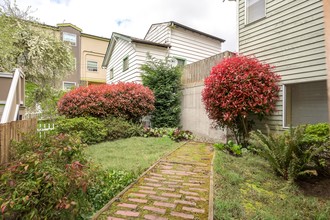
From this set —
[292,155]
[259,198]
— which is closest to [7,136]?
[259,198]

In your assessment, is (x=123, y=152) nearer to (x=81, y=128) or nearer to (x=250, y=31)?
(x=81, y=128)

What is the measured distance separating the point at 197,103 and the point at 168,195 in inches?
231

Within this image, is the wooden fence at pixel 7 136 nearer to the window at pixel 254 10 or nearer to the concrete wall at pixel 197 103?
the concrete wall at pixel 197 103

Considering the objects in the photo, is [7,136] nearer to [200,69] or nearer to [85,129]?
[85,129]

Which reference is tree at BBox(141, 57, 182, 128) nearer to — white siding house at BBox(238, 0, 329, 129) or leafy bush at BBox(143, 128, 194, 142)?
leafy bush at BBox(143, 128, 194, 142)

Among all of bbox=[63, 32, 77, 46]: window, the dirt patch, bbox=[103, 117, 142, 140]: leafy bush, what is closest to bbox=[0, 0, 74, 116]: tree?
bbox=[63, 32, 77, 46]: window

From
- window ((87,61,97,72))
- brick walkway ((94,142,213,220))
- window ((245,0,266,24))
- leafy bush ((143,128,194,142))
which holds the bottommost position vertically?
brick walkway ((94,142,213,220))

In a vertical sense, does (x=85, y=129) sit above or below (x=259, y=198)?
above

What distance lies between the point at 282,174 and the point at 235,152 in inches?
65.8

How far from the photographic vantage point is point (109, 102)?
823cm

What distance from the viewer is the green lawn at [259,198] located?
2.72 metres

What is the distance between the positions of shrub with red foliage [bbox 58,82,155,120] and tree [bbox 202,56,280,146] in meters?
3.43

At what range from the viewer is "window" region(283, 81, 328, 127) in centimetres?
550

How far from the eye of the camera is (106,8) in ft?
38.2
